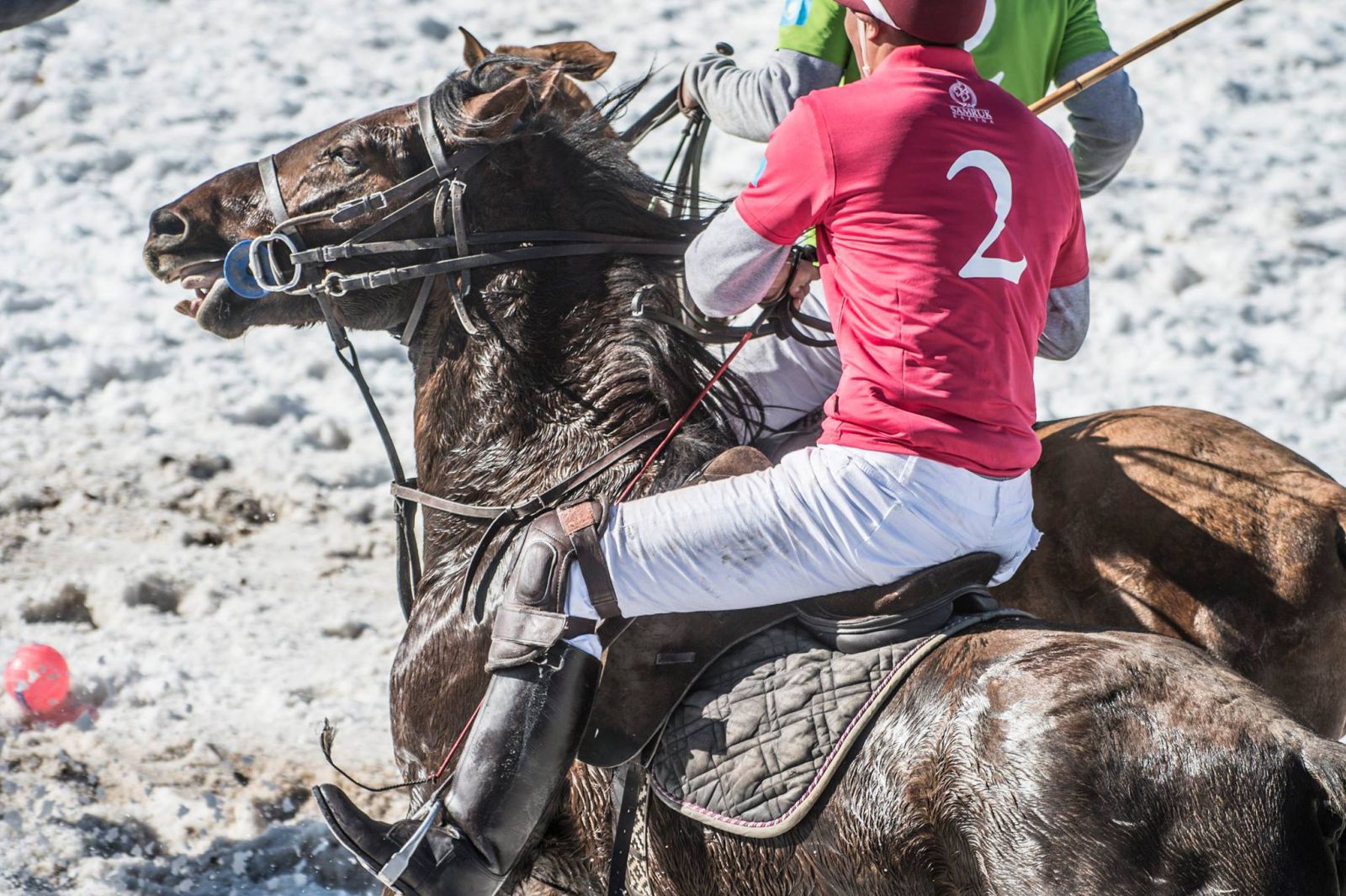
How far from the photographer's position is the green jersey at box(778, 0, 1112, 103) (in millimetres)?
3854

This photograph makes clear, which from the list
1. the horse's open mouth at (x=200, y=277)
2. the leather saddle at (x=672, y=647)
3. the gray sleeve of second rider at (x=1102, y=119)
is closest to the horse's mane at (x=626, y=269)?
the leather saddle at (x=672, y=647)

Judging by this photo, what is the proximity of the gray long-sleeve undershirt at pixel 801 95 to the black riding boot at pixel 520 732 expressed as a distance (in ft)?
5.54

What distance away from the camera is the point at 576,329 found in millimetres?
3436

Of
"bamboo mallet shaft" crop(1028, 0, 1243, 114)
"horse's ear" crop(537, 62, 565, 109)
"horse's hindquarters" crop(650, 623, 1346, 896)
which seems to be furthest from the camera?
"horse's ear" crop(537, 62, 565, 109)

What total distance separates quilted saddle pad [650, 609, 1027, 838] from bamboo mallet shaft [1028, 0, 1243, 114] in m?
1.51

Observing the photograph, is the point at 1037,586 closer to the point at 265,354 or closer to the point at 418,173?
the point at 418,173

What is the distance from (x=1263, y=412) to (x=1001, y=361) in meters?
4.86

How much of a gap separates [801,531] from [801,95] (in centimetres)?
186

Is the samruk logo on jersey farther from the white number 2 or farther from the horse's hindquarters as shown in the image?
the horse's hindquarters

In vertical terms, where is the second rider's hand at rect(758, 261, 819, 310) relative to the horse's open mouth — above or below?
above

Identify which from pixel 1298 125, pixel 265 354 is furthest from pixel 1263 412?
pixel 265 354

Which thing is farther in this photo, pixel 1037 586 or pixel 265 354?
pixel 265 354

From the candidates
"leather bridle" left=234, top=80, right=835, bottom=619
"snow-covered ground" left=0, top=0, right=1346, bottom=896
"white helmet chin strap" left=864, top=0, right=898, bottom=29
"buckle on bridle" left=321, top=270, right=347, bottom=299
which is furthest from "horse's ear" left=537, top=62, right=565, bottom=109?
"snow-covered ground" left=0, top=0, right=1346, bottom=896

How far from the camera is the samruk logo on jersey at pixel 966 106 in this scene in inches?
96.7
